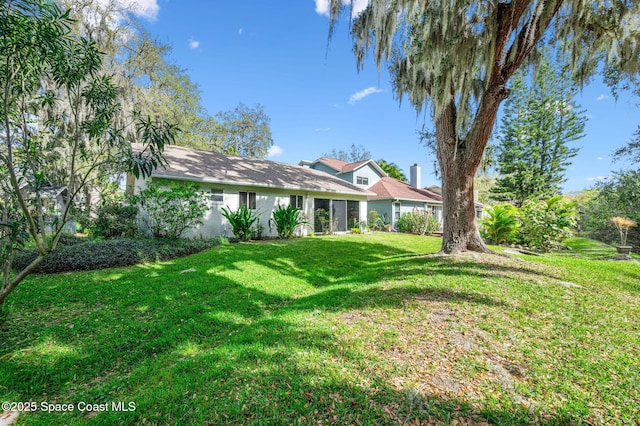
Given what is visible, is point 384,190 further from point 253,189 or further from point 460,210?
point 460,210

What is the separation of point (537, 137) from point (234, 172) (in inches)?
850

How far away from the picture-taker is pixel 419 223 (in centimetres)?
1591

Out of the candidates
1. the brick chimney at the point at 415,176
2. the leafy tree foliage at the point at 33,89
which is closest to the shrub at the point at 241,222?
the leafy tree foliage at the point at 33,89

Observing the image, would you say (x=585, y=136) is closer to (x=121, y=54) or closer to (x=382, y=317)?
(x=382, y=317)

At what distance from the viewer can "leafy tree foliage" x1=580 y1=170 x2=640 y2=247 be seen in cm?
1392

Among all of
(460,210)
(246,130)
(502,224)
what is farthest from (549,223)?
(246,130)

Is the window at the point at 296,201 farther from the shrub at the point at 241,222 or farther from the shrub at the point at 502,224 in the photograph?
the shrub at the point at 502,224

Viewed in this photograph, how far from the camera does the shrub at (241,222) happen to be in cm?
1017

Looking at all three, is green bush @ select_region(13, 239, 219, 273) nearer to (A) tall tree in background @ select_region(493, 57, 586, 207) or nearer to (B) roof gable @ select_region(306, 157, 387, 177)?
(B) roof gable @ select_region(306, 157, 387, 177)

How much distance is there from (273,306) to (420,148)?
14769 millimetres

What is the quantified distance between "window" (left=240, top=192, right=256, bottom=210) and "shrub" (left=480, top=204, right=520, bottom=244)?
1053 cm

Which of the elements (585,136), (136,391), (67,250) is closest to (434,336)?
(136,391)

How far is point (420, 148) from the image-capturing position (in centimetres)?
1602

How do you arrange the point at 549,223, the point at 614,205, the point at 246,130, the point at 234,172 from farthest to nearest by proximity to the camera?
the point at 246,130
the point at 614,205
the point at 234,172
the point at 549,223
